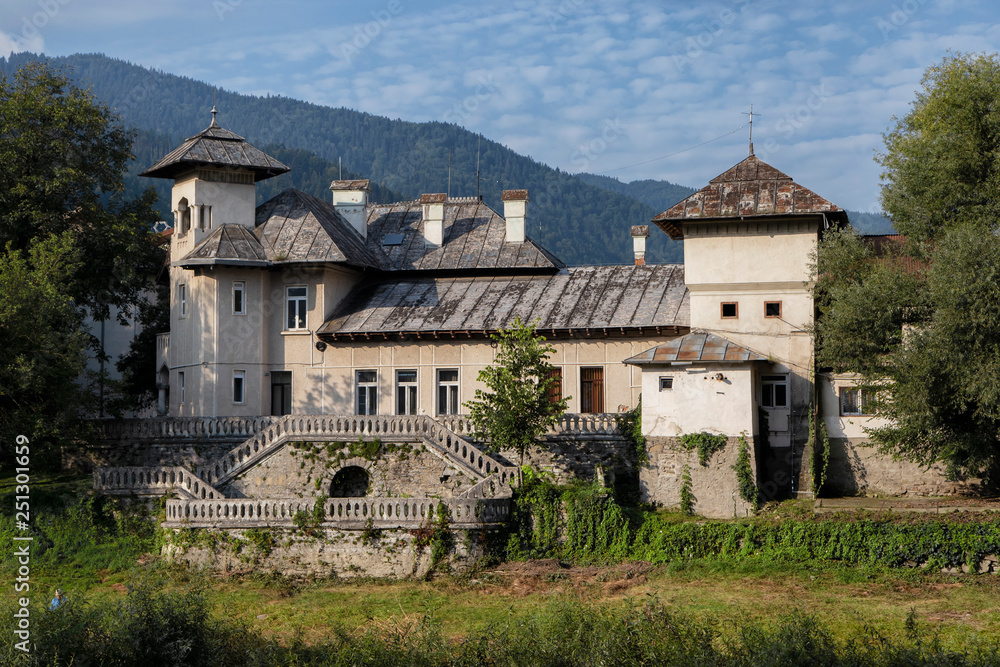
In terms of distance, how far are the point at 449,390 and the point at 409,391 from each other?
1551 millimetres

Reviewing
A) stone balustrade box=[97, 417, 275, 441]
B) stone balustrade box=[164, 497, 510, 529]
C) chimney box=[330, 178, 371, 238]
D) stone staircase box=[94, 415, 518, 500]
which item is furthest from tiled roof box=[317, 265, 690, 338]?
stone balustrade box=[164, 497, 510, 529]

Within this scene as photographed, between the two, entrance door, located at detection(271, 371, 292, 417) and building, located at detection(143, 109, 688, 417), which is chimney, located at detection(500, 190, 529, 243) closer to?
building, located at detection(143, 109, 688, 417)

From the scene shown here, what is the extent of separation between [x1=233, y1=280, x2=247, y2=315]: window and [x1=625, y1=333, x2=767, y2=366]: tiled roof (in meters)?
15.2

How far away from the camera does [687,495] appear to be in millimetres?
33719

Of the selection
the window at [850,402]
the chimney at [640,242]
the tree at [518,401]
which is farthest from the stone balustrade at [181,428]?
the window at [850,402]

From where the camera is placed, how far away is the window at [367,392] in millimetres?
41519

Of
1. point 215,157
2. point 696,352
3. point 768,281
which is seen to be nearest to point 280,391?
point 215,157

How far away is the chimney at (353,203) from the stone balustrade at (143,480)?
15177 mm

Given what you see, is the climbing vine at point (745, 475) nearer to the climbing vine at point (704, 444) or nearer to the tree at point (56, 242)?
the climbing vine at point (704, 444)

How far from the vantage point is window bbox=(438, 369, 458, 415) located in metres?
40.9

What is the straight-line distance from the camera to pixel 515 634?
22.3 meters

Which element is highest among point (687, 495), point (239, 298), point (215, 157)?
point (215, 157)

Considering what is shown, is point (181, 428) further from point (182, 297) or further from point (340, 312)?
point (340, 312)

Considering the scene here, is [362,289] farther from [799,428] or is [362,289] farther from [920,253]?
[920,253]
